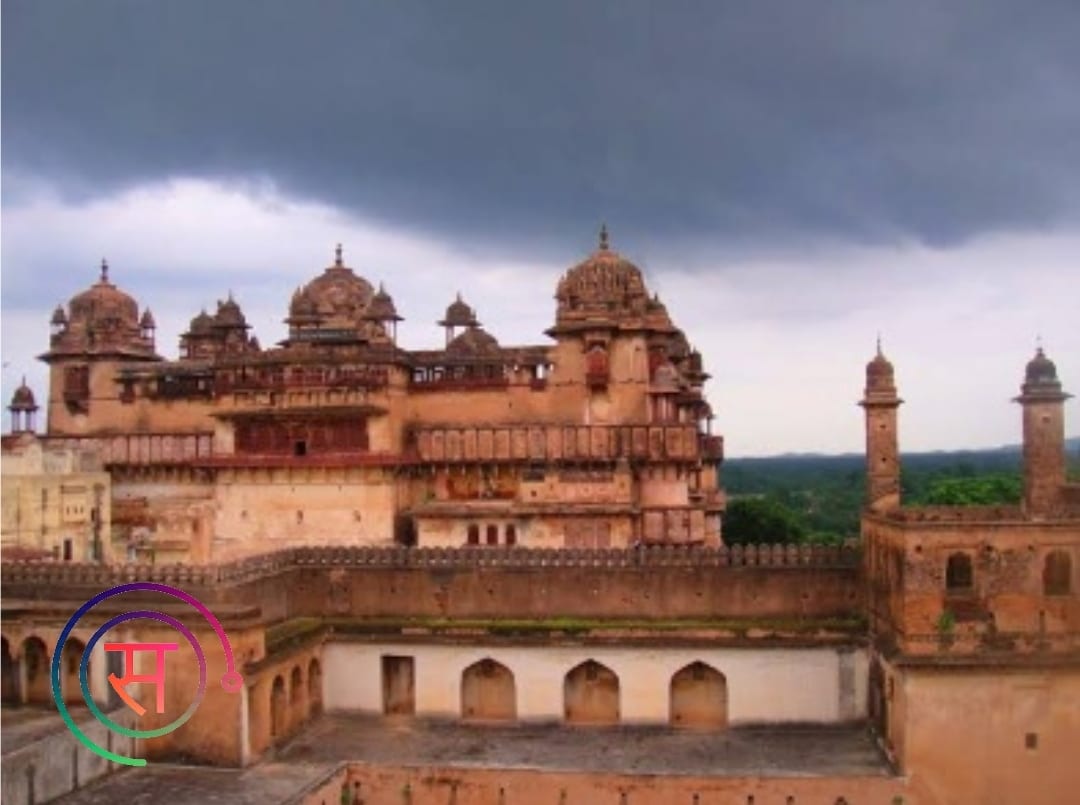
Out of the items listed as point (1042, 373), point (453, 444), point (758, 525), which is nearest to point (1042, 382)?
point (1042, 373)

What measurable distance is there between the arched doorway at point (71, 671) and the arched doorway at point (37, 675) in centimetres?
28

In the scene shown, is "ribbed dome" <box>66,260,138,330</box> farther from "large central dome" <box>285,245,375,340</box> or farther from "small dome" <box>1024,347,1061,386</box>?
"small dome" <box>1024,347,1061,386</box>

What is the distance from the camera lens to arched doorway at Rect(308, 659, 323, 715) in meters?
27.6

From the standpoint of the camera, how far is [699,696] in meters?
A: 27.3

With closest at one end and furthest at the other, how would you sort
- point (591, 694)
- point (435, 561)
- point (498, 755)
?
1. point (498, 755)
2. point (591, 694)
3. point (435, 561)

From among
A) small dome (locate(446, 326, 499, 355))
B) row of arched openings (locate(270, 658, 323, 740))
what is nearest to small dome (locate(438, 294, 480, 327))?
small dome (locate(446, 326, 499, 355))

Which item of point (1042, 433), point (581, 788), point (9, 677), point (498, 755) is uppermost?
point (1042, 433)

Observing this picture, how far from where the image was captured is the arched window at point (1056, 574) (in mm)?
23172

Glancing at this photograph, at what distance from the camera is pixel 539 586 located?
1109 inches

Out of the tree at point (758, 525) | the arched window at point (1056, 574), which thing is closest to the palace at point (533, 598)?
the arched window at point (1056, 574)

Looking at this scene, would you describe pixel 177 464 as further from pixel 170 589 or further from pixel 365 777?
pixel 365 777

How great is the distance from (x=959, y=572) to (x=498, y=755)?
9.01m

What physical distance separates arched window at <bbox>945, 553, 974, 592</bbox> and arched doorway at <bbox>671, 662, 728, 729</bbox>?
18.6 ft

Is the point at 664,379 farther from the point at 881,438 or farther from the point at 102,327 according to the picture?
the point at 102,327
